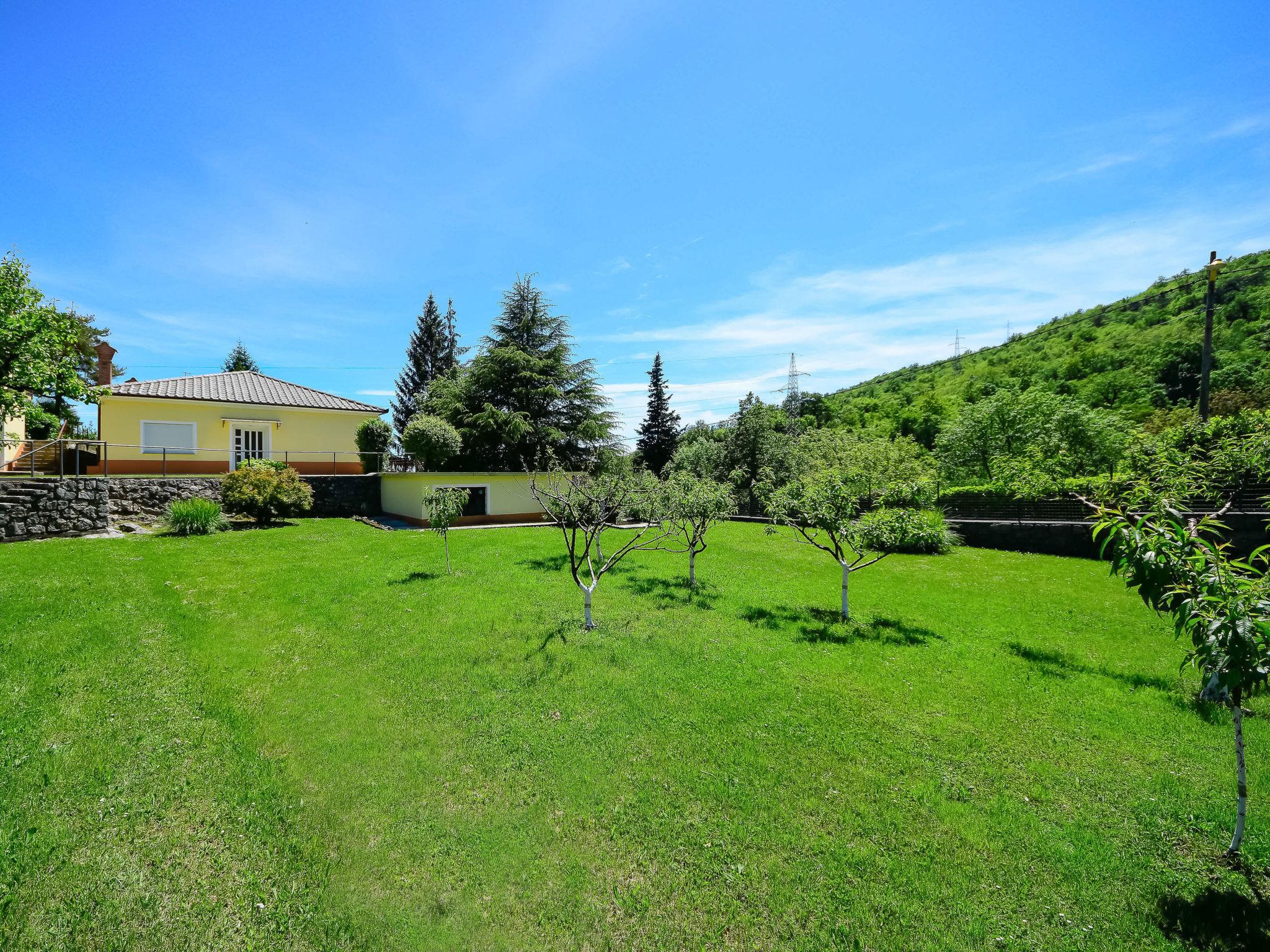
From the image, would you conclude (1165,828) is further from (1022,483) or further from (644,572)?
(644,572)

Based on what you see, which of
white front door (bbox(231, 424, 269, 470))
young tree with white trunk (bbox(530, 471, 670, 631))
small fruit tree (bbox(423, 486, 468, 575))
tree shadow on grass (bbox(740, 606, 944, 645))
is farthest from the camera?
white front door (bbox(231, 424, 269, 470))

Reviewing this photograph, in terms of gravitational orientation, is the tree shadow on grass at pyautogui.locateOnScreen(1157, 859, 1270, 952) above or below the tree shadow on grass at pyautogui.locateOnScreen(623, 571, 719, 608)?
below

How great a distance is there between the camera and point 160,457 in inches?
819

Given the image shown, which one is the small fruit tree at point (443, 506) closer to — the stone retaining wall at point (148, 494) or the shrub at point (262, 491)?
the shrub at point (262, 491)

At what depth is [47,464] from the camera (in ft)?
64.1

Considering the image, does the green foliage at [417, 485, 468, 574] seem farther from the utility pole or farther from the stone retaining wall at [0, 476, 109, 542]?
the utility pole

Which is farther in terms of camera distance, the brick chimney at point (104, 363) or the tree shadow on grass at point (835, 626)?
the brick chimney at point (104, 363)

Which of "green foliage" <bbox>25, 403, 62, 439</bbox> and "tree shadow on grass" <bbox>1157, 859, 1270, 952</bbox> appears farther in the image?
"green foliage" <bbox>25, 403, 62, 439</bbox>

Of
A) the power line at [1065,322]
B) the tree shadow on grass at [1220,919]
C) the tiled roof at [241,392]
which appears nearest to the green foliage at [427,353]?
the tiled roof at [241,392]

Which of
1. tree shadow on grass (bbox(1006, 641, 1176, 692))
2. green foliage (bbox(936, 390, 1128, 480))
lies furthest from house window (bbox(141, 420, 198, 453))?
green foliage (bbox(936, 390, 1128, 480))

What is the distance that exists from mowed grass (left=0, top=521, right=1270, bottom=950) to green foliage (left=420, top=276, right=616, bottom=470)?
52.2 ft

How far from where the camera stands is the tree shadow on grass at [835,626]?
8.70m

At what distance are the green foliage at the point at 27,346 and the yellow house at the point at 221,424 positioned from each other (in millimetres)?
3032

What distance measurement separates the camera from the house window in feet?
67.2
